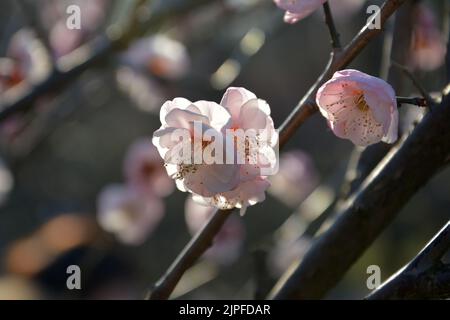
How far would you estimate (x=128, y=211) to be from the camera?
2.73 metres

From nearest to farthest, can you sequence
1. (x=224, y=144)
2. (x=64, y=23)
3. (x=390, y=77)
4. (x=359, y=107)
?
(x=224, y=144)
(x=359, y=107)
(x=390, y=77)
(x=64, y=23)

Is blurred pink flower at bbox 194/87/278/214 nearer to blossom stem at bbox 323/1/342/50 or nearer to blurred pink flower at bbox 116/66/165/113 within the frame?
blossom stem at bbox 323/1/342/50

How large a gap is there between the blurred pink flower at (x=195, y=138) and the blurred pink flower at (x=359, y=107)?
0.15 meters

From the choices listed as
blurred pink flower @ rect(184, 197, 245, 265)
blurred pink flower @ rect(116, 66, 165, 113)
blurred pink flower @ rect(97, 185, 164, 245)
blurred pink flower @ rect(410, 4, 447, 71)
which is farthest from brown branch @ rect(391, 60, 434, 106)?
blurred pink flower @ rect(97, 185, 164, 245)

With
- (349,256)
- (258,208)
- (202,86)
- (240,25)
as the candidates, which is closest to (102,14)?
(240,25)

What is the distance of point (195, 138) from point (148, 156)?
70.4 inches

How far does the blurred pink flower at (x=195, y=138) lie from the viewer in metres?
0.92

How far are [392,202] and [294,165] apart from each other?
1.61 metres

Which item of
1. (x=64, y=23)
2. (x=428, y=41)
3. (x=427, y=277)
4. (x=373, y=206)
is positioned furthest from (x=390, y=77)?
(x=64, y=23)

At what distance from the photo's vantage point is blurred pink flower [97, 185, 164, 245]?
2738mm

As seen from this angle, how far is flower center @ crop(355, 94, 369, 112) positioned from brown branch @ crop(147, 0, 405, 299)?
5cm

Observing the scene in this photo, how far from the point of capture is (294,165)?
111 inches

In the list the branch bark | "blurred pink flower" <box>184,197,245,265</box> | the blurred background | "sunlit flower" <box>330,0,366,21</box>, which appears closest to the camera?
the branch bark

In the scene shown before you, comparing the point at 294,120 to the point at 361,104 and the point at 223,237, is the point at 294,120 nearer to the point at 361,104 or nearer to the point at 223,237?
the point at 361,104
